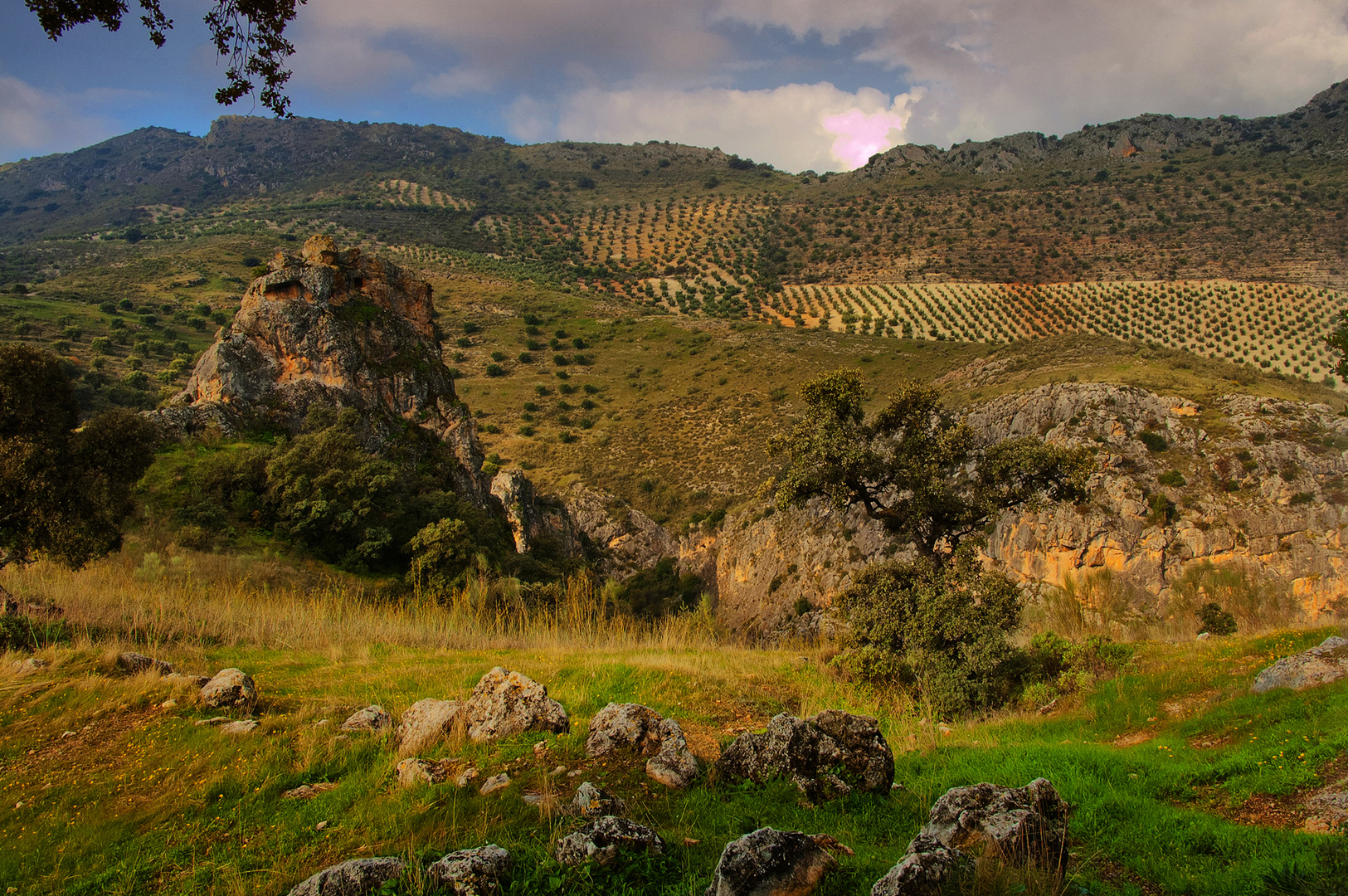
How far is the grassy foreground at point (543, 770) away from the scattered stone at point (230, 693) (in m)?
0.16

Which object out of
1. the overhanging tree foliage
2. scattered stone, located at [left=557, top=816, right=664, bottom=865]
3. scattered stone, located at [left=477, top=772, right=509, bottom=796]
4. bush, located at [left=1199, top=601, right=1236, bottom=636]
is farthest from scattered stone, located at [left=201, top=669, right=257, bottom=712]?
bush, located at [left=1199, top=601, right=1236, bottom=636]

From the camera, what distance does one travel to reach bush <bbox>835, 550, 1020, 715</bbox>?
9852 millimetres

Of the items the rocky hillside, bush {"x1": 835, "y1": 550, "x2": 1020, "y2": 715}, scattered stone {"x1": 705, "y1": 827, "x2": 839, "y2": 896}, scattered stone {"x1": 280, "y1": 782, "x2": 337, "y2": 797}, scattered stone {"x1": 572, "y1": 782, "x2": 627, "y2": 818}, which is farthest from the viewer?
the rocky hillside

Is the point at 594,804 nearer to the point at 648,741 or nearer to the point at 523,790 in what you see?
the point at 523,790

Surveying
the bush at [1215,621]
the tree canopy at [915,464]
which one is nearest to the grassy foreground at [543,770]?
the tree canopy at [915,464]

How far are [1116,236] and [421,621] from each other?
10434cm

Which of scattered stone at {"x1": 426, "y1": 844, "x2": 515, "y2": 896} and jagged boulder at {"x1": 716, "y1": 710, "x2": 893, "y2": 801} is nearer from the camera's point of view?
scattered stone at {"x1": 426, "y1": 844, "x2": 515, "y2": 896}

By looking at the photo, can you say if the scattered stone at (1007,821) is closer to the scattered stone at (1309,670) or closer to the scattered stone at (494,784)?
the scattered stone at (494,784)

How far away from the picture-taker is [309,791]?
4.88 m

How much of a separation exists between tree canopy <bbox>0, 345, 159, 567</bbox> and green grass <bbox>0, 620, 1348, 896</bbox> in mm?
3386

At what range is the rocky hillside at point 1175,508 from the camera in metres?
20.8

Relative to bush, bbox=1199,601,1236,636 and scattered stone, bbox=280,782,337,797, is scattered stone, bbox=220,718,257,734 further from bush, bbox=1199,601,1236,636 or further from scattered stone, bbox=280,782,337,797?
bush, bbox=1199,601,1236,636

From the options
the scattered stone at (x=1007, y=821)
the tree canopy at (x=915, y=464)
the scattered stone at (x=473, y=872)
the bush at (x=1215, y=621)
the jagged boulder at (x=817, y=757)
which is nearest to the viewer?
the scattered stone at (x=473, y=872)

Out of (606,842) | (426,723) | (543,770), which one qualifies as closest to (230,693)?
(426,723)
